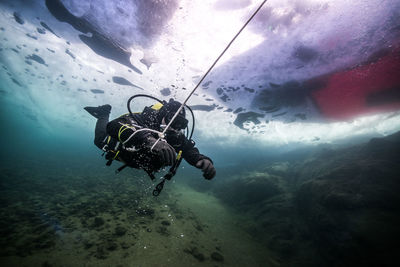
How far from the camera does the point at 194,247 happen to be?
5922 millimetres

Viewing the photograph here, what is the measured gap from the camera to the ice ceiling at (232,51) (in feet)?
21.7

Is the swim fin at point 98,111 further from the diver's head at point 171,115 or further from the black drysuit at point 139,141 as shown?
the diver's head at point 171,115

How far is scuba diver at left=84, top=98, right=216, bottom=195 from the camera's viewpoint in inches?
93.0

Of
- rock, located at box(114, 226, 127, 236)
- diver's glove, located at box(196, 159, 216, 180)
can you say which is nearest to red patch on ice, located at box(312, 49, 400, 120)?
diver's glove, located at box(196, 159, 216, 180)

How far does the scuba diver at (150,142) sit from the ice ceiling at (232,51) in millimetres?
5600

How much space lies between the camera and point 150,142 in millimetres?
2336

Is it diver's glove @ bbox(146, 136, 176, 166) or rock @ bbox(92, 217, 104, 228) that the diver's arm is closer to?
diver's glove @ bbox(146, 136, 176, 166)

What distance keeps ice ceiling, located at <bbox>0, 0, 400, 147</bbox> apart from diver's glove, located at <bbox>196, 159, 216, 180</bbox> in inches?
249

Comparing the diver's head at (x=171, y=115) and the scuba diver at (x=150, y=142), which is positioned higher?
the diver's head at (x=171, y=115)

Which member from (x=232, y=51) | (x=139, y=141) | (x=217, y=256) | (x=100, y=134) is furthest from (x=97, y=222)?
(x=232, y=51)

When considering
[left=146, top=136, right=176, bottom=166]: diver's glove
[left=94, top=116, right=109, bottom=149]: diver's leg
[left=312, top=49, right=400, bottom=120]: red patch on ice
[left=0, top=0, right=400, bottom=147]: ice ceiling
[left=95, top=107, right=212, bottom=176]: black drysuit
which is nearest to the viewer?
[left=146, top=136, right=176, bottom=166]: diver's glove

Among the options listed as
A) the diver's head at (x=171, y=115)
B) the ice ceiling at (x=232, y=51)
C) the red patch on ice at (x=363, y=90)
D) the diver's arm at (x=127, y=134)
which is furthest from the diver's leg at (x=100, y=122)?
the red patch on ice at (x=363, y=90)

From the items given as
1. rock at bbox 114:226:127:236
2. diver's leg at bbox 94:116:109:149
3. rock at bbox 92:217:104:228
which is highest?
diver's leg at bbox 94:116:109:149

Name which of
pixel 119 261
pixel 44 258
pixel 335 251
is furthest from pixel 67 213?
pixel 335 251
